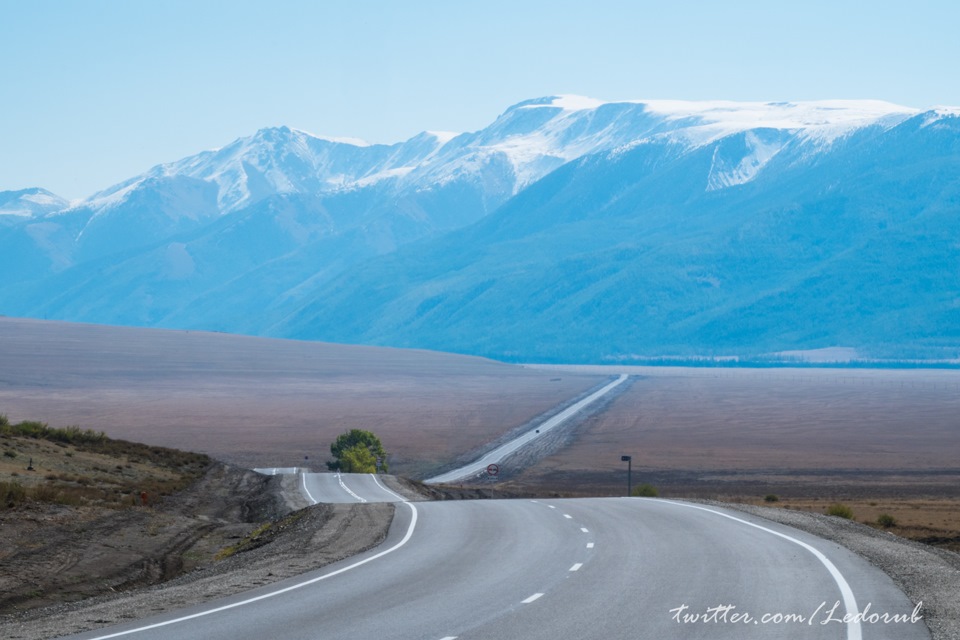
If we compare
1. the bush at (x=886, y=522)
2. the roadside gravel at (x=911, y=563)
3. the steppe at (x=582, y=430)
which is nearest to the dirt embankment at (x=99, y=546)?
the roadside gravel at (x=911, y=563)

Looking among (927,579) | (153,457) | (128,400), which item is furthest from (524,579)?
(128,400)

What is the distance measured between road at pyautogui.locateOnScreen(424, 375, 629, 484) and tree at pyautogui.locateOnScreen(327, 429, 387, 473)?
148 inches

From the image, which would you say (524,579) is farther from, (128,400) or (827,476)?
(128,400)

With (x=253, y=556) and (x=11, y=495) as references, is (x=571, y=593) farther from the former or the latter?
(x=11, y=495)

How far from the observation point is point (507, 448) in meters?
116

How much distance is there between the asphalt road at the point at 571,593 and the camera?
14758mm

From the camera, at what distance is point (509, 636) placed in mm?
14398

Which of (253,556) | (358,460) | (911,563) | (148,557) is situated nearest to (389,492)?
(148,557)

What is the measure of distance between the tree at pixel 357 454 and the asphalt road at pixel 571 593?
183ft

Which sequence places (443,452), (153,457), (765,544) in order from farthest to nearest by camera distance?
(443,452) < (153,457) < (765,544)

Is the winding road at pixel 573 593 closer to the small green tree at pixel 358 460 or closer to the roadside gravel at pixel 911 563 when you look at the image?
the roadside gravel at pixel 911 563

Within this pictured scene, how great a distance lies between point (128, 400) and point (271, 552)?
13648 cm

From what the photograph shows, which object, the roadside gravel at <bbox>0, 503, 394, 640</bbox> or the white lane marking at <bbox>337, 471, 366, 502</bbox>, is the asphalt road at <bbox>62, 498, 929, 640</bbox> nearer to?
the roadside gravel at <bbox>0, 503, 394, 640</bbox>

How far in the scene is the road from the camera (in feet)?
294
